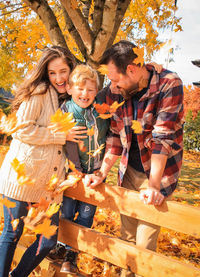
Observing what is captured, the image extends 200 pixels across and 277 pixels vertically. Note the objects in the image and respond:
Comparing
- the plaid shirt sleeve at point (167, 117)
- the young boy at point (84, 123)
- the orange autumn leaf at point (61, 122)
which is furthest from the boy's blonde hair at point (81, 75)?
the plaid shirt sleeve at point (167, 117)

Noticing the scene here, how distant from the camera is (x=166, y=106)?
1.59m

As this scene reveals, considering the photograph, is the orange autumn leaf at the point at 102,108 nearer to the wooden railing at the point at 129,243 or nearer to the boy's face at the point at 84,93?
the boy's face at the point at 84,93

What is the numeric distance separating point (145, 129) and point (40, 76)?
91 cm

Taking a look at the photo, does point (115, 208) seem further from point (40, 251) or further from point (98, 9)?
point (98, 9)

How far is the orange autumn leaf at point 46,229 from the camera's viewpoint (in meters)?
1.56

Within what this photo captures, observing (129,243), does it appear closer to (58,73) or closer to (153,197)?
(153,197)

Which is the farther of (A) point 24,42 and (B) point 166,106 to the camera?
(A) point 24,42

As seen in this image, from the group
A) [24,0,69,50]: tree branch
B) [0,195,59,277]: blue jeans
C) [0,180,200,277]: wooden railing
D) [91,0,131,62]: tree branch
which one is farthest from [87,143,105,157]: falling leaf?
[24,0,69,50]: tree branch

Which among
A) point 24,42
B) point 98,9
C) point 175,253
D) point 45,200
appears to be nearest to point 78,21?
point 98,9

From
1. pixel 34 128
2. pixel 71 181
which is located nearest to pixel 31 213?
pixel 71 181

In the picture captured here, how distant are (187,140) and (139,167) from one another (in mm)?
10958

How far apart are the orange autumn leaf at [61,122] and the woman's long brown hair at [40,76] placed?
0.23 metres

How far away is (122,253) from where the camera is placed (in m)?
1.70

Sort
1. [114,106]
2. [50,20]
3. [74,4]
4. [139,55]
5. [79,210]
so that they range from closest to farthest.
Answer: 1. [139,55]
2. [114,106]
3. [79,210]
4. [74,4]
5. [50,20]
